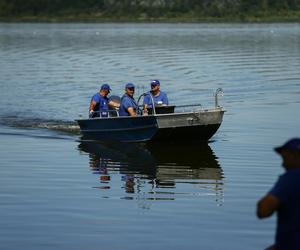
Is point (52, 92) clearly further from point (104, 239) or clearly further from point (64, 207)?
point (104, 239)

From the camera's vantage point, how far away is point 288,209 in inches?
368

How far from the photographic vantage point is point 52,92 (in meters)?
46.3

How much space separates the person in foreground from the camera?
9.22 m

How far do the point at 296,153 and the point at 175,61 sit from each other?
178 ft

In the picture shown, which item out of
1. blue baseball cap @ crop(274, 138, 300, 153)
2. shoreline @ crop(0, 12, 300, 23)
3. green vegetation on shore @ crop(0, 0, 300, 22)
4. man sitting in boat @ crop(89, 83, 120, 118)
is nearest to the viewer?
blue baseball cap @ crop(274, 138, 300, 153)

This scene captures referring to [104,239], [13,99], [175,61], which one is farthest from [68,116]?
[175,61]

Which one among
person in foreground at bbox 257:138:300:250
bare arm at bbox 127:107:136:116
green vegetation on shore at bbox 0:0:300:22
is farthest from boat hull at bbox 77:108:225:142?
green vegetation on shore at bbox 0:0:300:22

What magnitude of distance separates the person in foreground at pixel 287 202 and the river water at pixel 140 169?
17.7ft

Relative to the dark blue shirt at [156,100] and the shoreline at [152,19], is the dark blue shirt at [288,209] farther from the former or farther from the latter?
the shoreline at [152,19]

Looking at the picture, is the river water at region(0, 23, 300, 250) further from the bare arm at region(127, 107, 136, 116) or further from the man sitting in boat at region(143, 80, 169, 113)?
the man sitting in boat at region(143, 80, 169, 113)

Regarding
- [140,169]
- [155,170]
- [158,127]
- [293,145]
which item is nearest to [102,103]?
[158,127]

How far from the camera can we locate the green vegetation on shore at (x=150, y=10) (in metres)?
150

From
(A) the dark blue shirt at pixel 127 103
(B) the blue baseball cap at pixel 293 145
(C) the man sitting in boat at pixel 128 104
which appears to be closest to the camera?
(B) the blue baseball cap at pixel 293 145

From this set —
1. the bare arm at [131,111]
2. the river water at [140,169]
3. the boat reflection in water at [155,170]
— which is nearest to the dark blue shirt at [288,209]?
the river water at [140,169]
